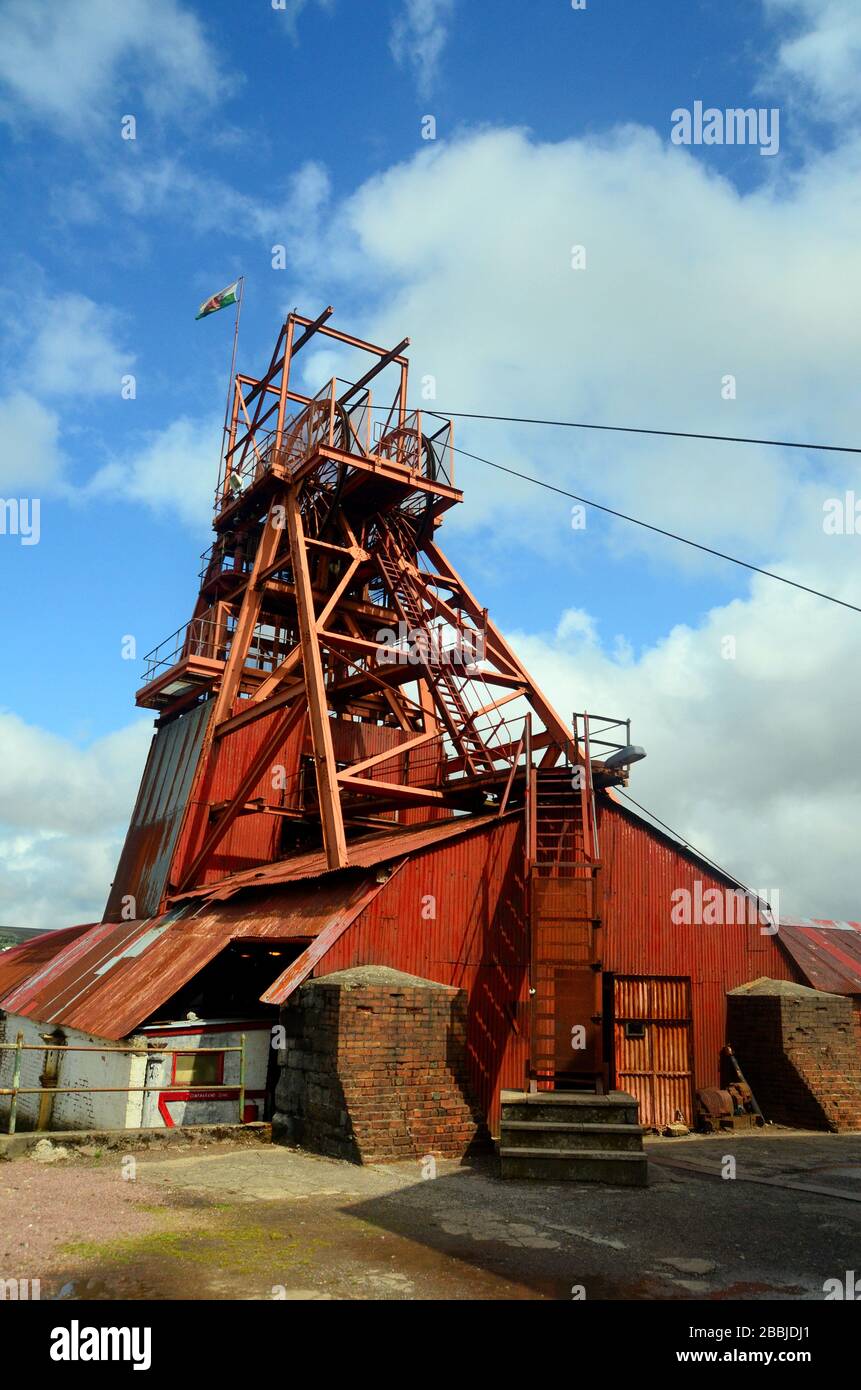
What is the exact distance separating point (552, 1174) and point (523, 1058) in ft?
13.5

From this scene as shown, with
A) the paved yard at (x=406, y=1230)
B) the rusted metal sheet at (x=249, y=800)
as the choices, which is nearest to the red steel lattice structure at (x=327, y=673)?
the rusted metal sheet at (x=249, y=800)

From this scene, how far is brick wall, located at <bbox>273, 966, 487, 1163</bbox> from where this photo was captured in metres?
12.4

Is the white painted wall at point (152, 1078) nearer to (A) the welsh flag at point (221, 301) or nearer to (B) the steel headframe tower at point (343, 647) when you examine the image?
(B) the steel headframe tower at point (343, 647)

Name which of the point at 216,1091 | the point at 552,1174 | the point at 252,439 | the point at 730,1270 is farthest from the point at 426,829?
the point at 252,439

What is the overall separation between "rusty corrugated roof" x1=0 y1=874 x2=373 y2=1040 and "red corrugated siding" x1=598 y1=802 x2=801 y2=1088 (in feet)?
15.7

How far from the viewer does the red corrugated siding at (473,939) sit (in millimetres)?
14781

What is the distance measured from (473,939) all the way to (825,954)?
28.0ft

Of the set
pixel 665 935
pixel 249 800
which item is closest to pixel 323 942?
pixel 665 935

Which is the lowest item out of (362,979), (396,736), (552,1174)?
(552,1174)

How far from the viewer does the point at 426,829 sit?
1875cm

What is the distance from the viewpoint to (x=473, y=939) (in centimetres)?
1562

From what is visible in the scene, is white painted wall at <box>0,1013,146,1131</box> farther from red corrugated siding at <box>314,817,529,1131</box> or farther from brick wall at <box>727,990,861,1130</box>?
brick wall at <box>727,990,861,1130</box>
